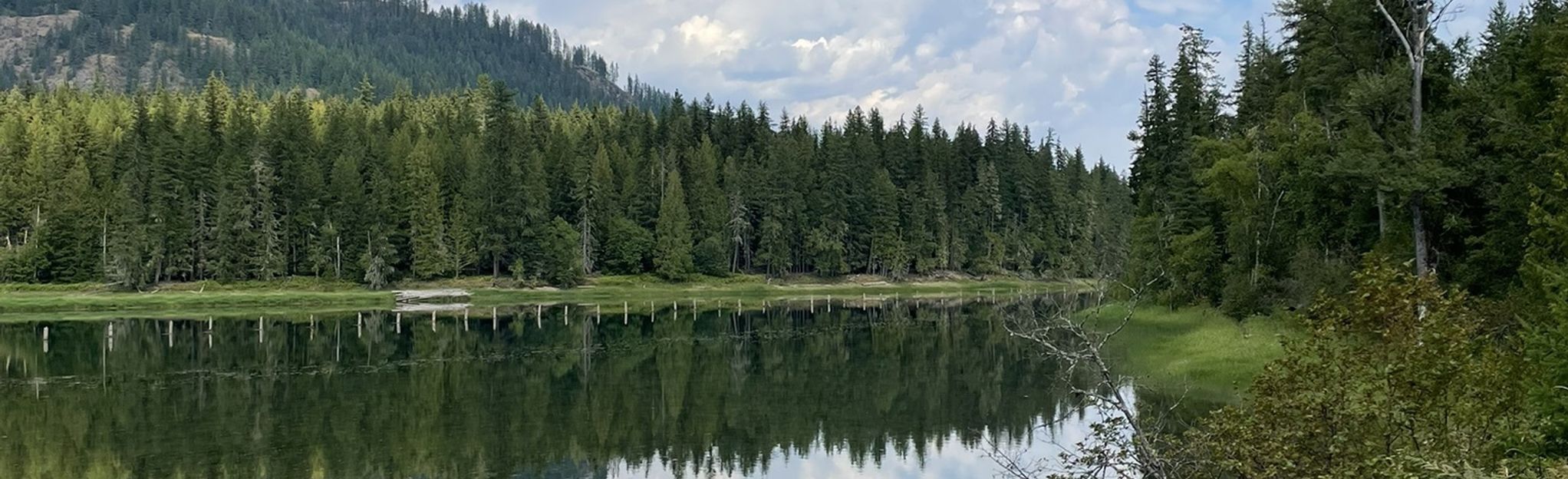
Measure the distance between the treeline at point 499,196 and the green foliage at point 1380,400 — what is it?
238 ft

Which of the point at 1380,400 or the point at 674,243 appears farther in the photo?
the point at 674,243

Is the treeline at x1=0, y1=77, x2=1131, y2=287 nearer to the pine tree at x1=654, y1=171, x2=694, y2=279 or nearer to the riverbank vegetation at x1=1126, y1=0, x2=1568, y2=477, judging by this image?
the pine tree at x1=654, y1=171, x2=694, y2=279

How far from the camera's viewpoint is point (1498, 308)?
27844 millimetres

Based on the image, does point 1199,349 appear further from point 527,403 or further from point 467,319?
point 467,319

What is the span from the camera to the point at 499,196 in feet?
377

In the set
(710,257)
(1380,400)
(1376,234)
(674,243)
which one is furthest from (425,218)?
(1380,400)

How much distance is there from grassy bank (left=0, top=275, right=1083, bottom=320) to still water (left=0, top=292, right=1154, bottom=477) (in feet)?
67.4

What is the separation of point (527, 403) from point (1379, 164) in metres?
27.0

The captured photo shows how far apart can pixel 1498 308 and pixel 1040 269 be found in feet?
360

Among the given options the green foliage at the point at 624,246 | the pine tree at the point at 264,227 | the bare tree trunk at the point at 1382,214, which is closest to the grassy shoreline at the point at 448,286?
the pine tree at the point at 264,227

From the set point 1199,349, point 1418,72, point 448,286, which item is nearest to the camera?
point 1418,72

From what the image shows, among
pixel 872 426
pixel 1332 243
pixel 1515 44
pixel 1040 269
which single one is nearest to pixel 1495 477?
pixel 872 426

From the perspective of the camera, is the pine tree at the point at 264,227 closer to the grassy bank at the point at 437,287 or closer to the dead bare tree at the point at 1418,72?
the grassy bank at the point at 437,287

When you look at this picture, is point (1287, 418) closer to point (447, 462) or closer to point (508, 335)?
point (447, 462)
